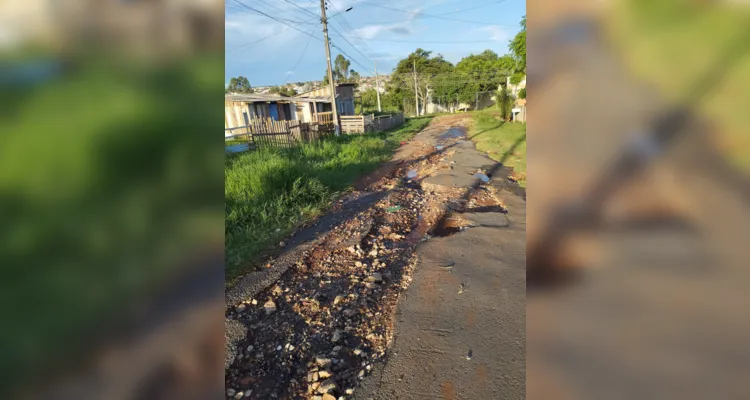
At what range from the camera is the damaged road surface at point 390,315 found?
2.78 meters

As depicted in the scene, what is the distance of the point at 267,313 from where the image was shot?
12.4ft

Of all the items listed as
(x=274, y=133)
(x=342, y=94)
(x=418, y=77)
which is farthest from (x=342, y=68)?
(x=274, y=133)
